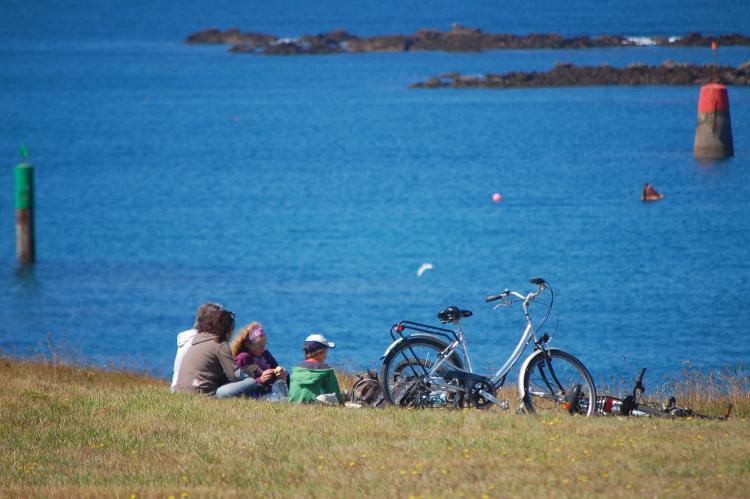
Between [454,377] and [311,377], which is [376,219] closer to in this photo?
[311,377]

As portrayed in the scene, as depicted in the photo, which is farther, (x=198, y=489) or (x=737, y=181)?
(x=737, y=181)

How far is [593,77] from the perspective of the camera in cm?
10994

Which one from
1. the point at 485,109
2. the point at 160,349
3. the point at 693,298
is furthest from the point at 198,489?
the point at 485,109

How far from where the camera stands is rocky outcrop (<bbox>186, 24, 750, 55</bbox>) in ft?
471

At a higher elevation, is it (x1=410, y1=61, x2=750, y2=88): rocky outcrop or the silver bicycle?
(x1=410, y1=61, x2=750, y2=88): rocky outcrop

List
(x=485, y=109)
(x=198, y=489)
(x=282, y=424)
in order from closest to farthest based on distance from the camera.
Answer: (x=198, y=489) → (x=282, y=424) → (x=485, y=109)

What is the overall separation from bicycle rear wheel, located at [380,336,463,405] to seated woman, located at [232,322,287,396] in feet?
4.54

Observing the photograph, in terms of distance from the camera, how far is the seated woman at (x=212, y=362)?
11.8 metres

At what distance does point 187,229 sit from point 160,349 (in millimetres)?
22524

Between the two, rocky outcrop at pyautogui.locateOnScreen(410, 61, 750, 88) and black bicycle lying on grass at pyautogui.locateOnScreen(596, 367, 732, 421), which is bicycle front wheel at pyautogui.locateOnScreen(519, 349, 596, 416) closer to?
black bicycle lying on grass at pyautogui.locateOnScreen(596, 367, 732, 421)

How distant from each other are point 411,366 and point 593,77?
335ft

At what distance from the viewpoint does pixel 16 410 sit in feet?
37.6

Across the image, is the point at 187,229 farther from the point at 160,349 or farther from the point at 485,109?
the point at 485,109

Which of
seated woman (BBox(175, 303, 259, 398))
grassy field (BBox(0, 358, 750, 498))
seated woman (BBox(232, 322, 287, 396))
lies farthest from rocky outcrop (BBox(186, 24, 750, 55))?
grassy field (BBox(0, 358, 750, 498))
